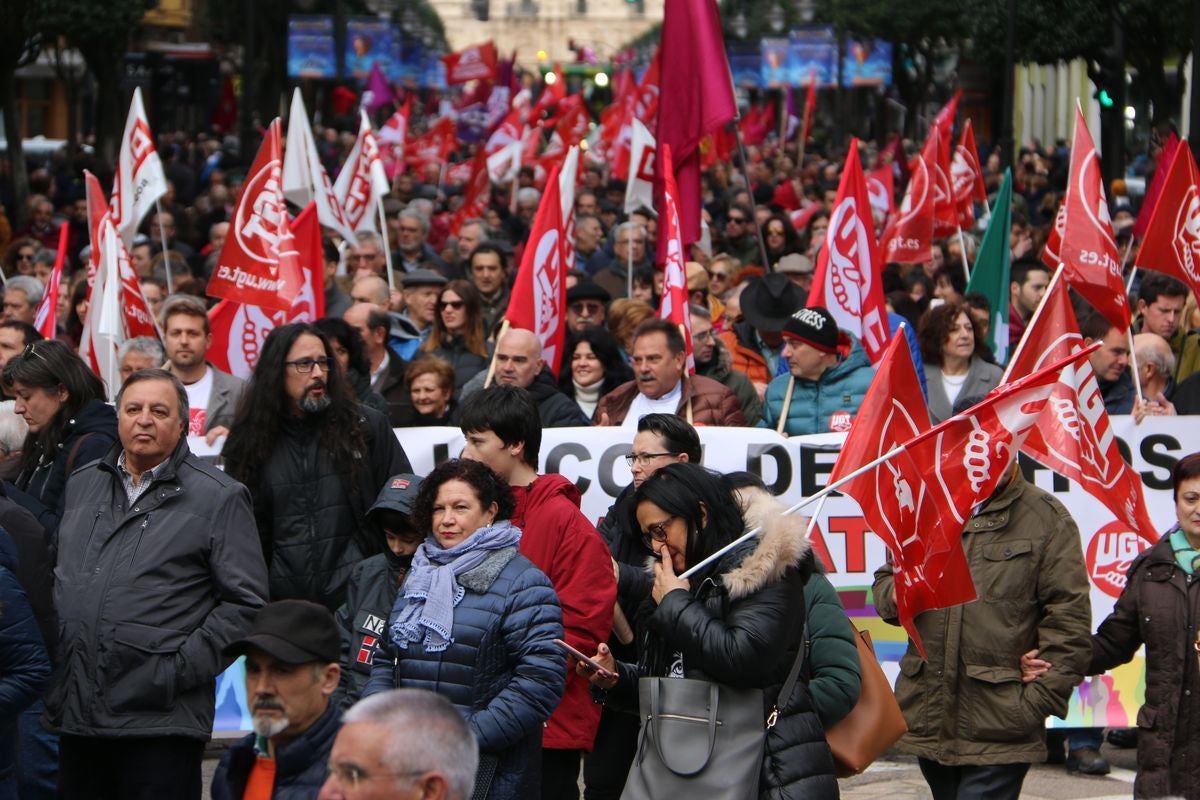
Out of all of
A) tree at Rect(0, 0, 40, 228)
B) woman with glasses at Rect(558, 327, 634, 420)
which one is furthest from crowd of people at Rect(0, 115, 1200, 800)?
tree at Rect(0, 0, 40, 228)

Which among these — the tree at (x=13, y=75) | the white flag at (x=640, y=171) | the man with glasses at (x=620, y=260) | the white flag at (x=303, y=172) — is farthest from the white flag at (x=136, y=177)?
the tree at (x=13, y=75)

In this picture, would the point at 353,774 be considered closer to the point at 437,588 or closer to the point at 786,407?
the point at 437,588

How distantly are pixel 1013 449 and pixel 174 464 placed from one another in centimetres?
241

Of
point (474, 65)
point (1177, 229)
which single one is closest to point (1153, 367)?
point (1177, 229)

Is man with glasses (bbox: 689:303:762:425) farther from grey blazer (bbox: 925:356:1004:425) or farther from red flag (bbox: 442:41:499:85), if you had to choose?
red flag (bbox: 442:41:499:85)

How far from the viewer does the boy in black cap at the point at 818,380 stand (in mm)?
8289

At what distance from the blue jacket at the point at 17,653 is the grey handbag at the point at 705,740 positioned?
1.61m

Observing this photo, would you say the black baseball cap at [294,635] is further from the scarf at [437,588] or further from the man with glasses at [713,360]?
the man with glasses at [713,360]

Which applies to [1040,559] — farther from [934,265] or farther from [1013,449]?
[934,265]

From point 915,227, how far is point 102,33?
1991cm

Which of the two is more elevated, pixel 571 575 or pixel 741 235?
pixel 571 575

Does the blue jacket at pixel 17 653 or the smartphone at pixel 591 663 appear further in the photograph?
the smartphone at pixel 591 663

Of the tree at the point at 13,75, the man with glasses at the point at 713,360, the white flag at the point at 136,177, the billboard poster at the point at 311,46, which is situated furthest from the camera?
the billboard poster at the point at 311,46

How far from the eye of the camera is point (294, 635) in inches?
160
